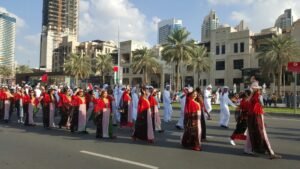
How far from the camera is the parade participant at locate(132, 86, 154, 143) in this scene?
1068 centimetres

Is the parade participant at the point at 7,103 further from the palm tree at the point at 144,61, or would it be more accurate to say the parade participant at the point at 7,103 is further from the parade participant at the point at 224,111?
the palm tree at the point at 144,61

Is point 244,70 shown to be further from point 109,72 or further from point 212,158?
point 212,158

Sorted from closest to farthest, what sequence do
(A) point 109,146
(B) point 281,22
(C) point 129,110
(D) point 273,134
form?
(A) point 109,146 < (D) point 273,134 < (C) point 129,110 < (B) point 281,22

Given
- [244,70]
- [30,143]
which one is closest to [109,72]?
[244,70]

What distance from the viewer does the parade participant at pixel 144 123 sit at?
10.7 meters

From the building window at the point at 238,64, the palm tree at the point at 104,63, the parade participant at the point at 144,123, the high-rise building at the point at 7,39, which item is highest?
the high-rise building at the point at 7,39

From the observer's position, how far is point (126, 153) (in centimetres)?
891

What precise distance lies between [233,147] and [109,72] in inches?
2743

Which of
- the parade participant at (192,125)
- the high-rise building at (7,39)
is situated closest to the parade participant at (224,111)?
the parade participant at (192,125)

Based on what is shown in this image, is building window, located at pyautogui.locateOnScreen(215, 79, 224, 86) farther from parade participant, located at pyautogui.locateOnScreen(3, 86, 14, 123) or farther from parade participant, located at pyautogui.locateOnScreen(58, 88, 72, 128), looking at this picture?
parade participant, located at pyautogui.locateOnScreen(58, 88, 72, 128)

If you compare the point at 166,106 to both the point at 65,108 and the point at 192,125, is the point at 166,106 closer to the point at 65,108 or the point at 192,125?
the point at 65,108

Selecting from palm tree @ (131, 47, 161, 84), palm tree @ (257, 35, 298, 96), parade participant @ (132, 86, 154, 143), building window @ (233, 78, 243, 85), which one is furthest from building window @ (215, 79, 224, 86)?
parade participant @ (132, 86, 154, 143)

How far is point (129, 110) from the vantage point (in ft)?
49.3

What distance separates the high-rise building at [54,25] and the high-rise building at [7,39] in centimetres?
1806
